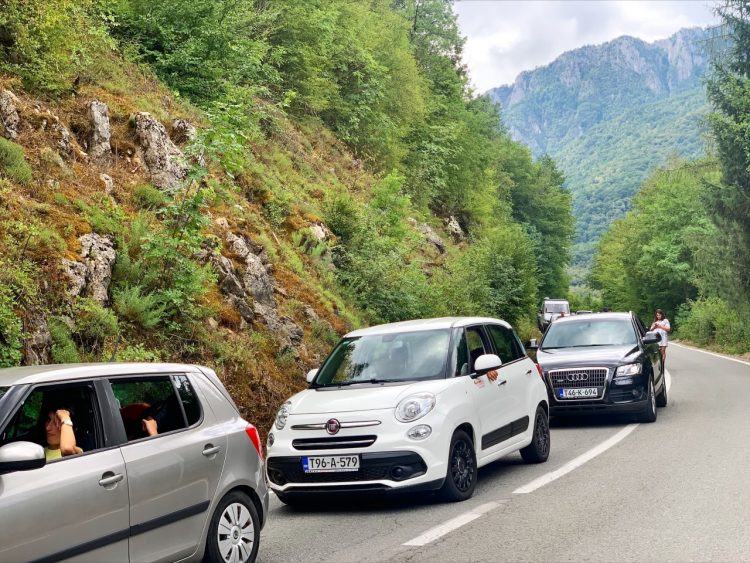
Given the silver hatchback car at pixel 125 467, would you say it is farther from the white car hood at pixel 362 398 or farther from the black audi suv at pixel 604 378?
the black audi suv at pixel 604 378

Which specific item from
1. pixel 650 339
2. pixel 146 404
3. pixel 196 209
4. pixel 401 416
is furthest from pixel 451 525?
pixel 650 339

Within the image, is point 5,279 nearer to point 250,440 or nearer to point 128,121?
point 250,440

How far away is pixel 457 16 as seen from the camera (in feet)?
190

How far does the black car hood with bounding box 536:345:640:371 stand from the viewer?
14.4m

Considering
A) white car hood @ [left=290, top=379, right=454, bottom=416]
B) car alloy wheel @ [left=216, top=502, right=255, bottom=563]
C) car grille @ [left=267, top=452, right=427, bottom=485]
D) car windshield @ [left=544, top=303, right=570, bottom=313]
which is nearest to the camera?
car alloy wheel @ [left=216, top=502, right=255, bottom=563]

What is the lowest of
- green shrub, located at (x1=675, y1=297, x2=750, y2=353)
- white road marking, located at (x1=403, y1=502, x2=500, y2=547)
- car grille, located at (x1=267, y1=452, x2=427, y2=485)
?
green shrub, located at (x1=675, y1=297, x2=750, y2=353)

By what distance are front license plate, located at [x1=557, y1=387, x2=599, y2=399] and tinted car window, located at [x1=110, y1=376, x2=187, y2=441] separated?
9.50 meters

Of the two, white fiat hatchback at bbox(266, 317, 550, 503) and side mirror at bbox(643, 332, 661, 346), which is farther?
side mirror at bbox(643, 332, 661, 346)

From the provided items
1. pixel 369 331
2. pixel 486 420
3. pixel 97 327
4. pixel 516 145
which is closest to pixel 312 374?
pixel 369 331

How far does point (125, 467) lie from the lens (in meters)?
5.25

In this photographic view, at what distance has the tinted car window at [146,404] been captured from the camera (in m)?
5.53

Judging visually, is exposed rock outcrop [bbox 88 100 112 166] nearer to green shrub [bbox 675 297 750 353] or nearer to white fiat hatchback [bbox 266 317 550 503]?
white fiat hatchback [bbox 266 317 550 503]

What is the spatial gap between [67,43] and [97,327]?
19.2 feet

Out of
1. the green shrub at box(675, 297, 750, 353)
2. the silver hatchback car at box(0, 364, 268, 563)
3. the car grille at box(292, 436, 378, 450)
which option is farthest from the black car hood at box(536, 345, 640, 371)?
the green shrub at box(675, 297, 750, 353)
